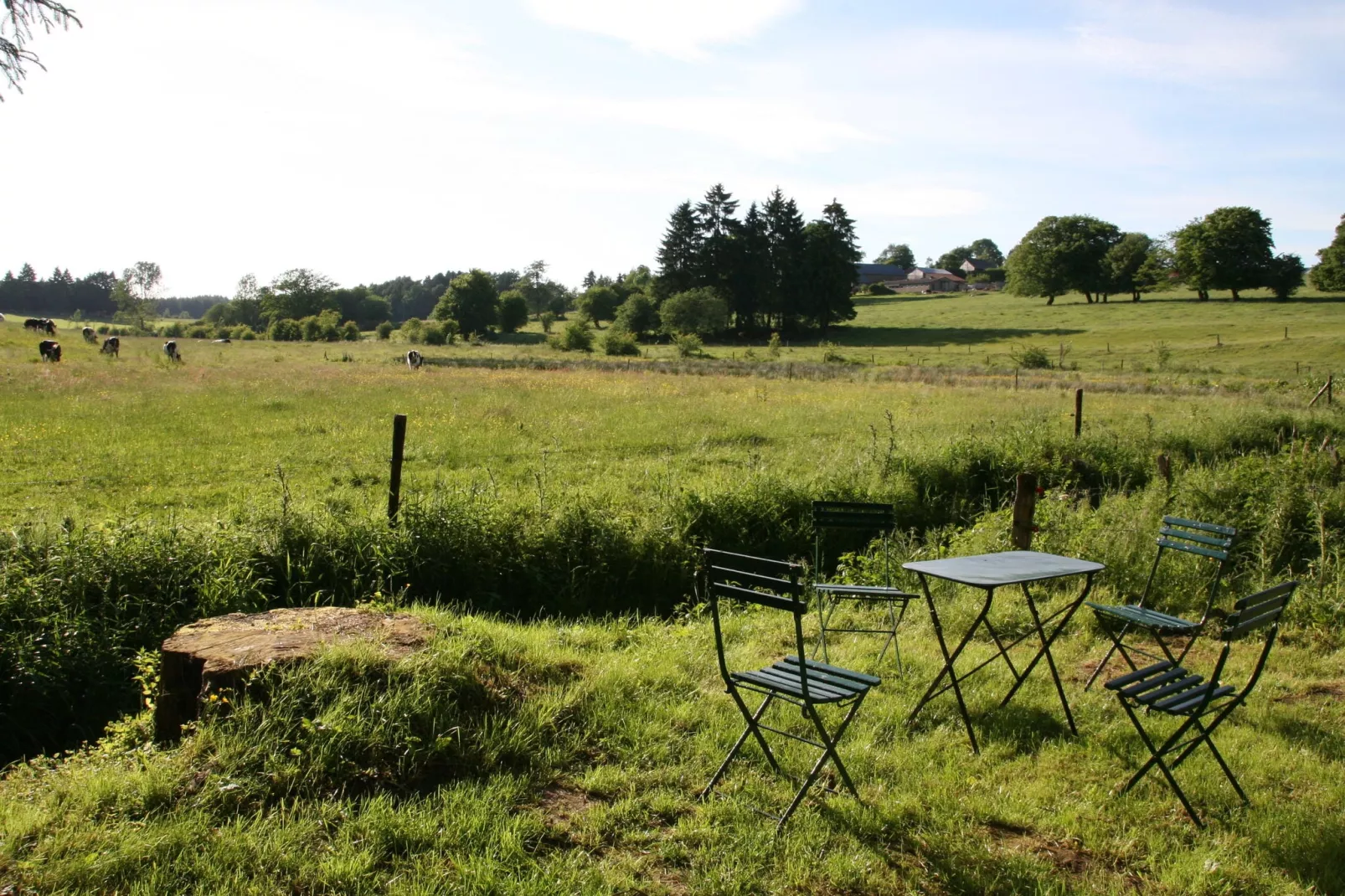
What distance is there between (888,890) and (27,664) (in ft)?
18.4

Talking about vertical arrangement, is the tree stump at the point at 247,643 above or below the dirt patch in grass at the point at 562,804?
above

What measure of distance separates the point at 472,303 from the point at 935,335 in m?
47.8

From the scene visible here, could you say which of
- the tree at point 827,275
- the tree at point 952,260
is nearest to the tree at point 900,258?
the tree at point 952,260

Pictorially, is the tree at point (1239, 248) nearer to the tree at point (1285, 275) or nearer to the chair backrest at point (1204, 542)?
the tree at point (1285, 275)

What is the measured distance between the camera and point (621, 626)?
278 inches

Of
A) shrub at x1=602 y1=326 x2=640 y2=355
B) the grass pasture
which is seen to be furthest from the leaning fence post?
shrub at x1=602 y1=326 x2=640 y2=355

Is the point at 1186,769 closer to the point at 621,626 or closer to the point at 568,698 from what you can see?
the point at 568,698

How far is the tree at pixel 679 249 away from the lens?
266 feet

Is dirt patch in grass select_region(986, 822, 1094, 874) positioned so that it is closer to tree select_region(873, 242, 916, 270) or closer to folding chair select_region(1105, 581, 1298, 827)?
folding chair select_region(1105, 581, 1298, 827)

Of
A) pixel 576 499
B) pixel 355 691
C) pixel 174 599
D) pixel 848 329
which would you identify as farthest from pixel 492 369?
pixel 848 329

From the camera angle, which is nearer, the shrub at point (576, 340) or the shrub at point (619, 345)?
the shrub at point (619, 345)

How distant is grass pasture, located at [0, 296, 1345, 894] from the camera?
147 inches

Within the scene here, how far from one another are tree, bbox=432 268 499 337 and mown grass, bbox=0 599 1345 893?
8902 cm

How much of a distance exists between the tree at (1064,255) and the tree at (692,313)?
1526 inches
